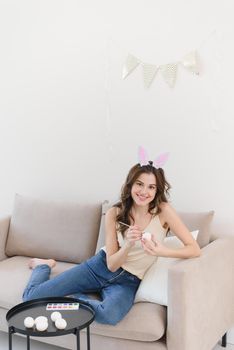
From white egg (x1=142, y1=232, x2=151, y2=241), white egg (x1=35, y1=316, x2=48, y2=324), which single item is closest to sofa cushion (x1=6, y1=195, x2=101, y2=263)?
white egg (x1=142, y1=232, x2=151, y2=241)

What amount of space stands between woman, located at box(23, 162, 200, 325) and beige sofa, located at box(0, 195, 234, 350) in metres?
0.14

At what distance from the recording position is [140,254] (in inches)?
90.4

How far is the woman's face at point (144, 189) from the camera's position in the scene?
2.24 m

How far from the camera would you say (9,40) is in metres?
3.36

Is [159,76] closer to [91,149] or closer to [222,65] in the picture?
[222,65]

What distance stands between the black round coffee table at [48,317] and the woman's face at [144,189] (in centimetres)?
57

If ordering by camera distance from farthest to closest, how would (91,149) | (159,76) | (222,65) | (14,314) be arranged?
(91,149)
(159,76)
(222,65)
(14,314)

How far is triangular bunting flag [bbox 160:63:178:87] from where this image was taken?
9.05 ft

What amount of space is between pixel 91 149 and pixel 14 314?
1454 mm

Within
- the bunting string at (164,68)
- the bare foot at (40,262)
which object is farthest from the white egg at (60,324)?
the bunting string at (164,68)

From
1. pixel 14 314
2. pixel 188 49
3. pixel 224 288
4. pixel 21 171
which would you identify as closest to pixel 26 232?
pixel 21 171

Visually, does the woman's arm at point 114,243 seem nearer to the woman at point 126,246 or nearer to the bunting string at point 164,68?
the woman at point 126,246

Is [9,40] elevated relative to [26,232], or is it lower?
elevated

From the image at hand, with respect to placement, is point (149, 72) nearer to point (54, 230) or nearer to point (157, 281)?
point (54, 230)
